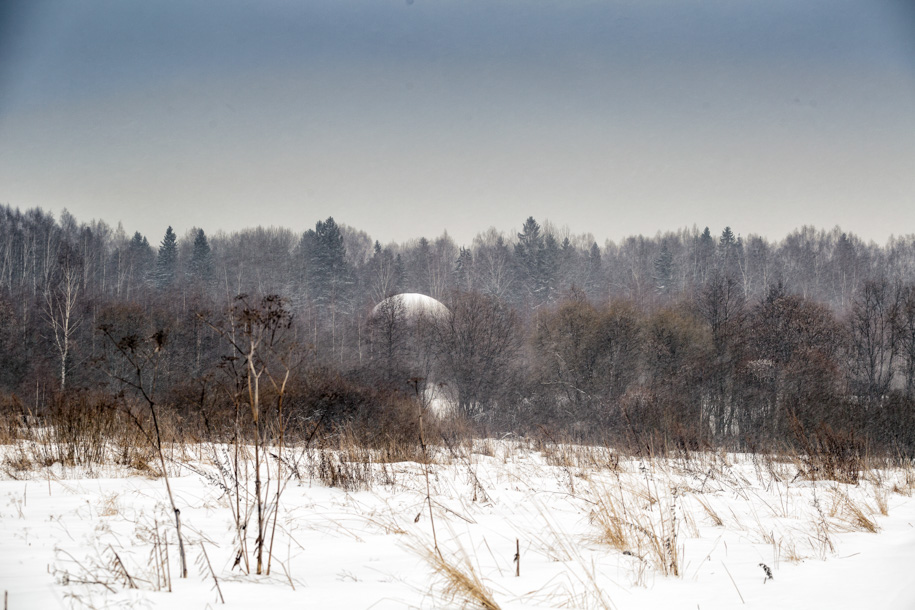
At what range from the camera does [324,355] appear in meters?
43.4

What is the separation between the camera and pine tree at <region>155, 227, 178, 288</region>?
221 feet

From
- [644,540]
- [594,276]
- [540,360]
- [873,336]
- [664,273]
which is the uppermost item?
[594,276]

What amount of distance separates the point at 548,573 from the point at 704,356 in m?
30.6

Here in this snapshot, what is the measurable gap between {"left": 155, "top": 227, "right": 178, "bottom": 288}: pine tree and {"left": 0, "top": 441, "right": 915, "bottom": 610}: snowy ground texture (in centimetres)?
6795

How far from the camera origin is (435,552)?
149 inches

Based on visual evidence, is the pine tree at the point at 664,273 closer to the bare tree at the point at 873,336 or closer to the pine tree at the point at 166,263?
the bare tree at the point at 873,336

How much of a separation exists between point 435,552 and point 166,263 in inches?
2910

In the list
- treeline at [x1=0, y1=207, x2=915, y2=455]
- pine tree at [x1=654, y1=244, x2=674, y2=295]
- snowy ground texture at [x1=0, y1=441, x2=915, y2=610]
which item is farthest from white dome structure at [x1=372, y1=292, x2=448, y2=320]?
pine tree at [x1=654, y1=244, x2=674, y2=295]

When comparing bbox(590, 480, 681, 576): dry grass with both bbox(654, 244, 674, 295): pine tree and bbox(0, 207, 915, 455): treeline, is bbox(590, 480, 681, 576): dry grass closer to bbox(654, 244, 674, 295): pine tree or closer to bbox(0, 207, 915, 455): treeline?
bbox(0, 207, 915, 455): treeline

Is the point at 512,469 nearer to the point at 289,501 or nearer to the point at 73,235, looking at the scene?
the point at 289,501

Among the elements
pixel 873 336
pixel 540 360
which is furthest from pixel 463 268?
pixel 873 336

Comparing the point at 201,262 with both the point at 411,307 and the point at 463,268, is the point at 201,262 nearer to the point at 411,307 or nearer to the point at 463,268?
the point at 463,268

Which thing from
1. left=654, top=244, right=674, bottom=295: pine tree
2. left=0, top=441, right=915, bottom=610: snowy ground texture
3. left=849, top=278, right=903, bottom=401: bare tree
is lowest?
left=0, top=441, right=915, bottom=610: snowy ground texture

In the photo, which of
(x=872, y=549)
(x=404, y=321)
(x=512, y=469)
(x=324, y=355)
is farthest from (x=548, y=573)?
(x=324, y=355)
